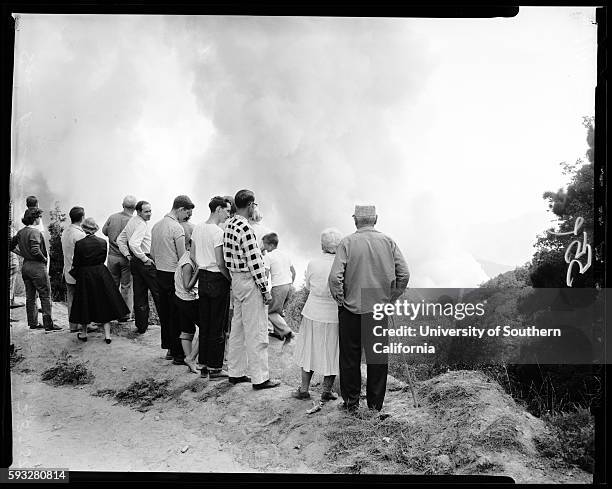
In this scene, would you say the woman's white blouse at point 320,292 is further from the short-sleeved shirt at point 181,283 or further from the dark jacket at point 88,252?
the dark jacket at point 88,252

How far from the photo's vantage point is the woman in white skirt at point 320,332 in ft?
15.0

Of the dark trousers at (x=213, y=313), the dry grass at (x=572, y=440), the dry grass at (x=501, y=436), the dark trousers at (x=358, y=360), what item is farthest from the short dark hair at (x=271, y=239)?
the dry grass at (x=572, y=440)

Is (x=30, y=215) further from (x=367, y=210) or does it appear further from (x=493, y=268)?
(x=493, y=268)

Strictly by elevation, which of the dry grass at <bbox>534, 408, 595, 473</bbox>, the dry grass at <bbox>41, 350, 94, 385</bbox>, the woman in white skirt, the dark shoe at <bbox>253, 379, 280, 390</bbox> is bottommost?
the dry grass at <bbox>534, 408, 595, 473</bbox>

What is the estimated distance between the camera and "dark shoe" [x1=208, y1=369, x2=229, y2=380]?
4.73 m

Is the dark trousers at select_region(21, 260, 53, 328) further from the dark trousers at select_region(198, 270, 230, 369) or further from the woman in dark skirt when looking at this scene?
the dark trousers at select_region(198, 270, 230, 369)

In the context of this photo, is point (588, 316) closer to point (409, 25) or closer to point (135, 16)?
point (409, 25)

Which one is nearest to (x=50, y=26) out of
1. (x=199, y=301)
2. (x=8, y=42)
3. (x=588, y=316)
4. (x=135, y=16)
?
(x=8, y=42)

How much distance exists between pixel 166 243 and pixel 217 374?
1.04 meters

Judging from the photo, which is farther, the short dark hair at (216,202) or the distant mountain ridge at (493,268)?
the short dark hair at (216,202)

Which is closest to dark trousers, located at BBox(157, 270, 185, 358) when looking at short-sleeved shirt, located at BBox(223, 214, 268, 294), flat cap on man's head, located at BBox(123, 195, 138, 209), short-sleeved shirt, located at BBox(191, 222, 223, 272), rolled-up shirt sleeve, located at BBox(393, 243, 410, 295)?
short-sleeved shirt, located at BBox(191, 222, 223, 272)

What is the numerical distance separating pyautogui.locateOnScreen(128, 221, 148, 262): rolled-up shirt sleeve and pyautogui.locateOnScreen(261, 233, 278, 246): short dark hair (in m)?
0.86

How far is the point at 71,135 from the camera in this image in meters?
4.38

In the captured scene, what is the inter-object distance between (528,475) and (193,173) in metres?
3.01
